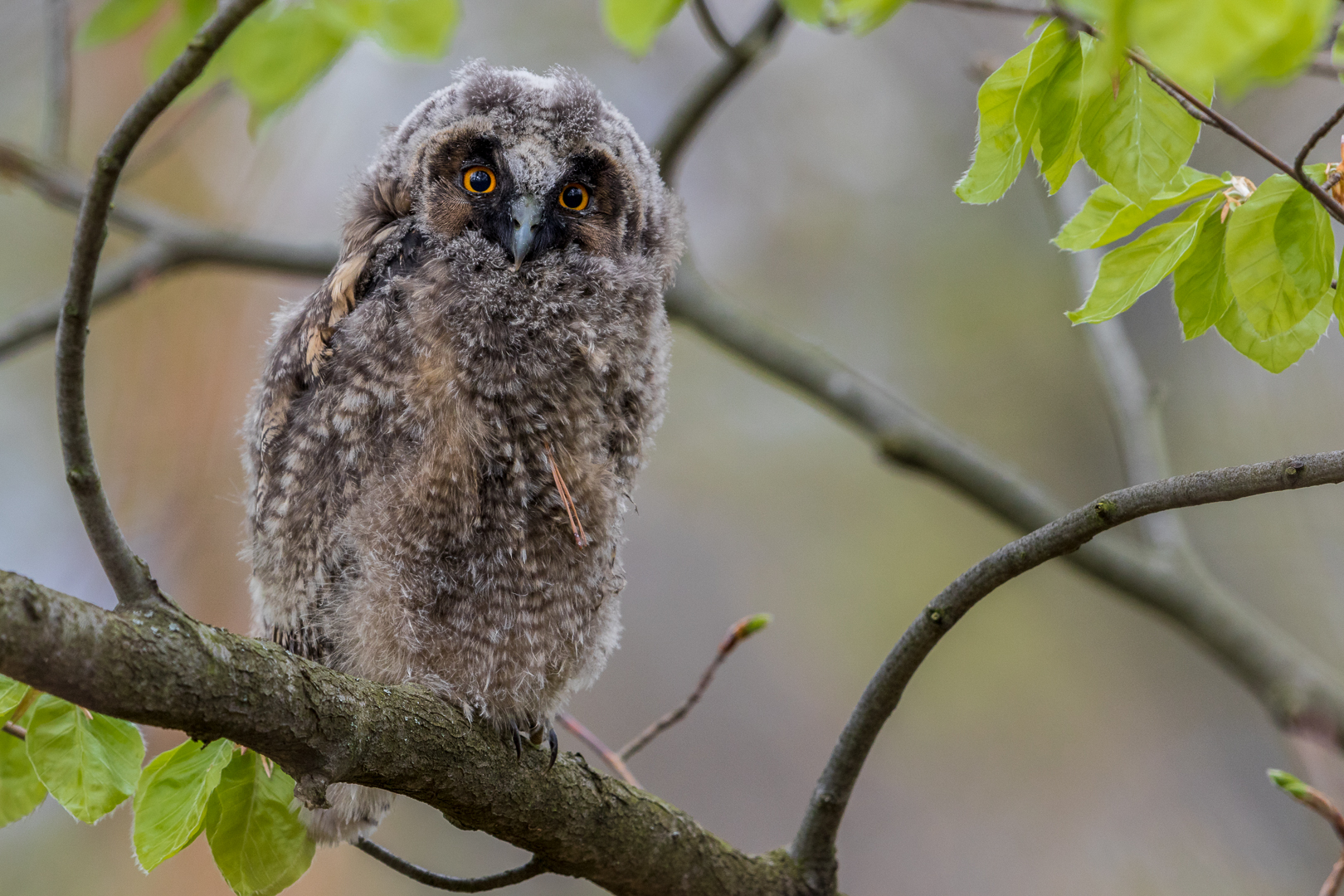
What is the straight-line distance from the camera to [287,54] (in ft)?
5.09

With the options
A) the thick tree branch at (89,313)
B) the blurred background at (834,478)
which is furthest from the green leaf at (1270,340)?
the blurred background at (834,478)

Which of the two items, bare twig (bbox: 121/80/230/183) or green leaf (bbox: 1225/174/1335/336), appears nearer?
green leaf (bbox: 1225/174/1335/336)

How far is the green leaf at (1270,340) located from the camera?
1.19m

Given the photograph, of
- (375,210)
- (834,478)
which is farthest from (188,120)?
(834,478)

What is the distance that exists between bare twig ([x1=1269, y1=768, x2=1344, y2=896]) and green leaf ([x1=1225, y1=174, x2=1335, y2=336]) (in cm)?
72

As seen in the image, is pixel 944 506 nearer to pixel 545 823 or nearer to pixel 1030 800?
pixel 1030 800

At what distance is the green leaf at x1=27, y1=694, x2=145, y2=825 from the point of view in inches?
49.6

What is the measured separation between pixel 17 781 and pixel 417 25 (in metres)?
1.08

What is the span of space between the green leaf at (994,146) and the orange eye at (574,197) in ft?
3.44

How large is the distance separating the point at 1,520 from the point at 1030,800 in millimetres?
4831

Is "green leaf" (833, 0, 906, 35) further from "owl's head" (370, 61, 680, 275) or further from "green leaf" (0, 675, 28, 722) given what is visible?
"green leaf" (0, 675, 28, 722)

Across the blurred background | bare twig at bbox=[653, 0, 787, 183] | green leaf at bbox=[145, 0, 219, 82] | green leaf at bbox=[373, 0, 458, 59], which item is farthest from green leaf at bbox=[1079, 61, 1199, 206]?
the blurred background

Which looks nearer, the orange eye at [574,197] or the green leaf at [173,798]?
the green leaf at [173,798]

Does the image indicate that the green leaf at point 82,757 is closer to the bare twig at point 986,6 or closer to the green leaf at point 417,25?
the green leaf at point 417,25
